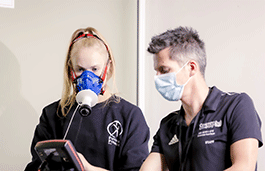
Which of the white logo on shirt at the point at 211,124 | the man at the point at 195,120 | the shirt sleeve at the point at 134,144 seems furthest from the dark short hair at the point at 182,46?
the shirt sleeve at the point at 134,144

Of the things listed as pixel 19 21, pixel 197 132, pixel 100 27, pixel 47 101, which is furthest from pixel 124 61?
pixel 197 132

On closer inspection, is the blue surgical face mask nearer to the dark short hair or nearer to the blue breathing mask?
the dark short hair

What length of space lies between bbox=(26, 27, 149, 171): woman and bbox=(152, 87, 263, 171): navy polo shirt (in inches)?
7.8

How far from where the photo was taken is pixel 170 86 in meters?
1.47

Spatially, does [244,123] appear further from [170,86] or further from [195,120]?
[170,86]

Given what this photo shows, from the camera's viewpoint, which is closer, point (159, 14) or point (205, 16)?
point (205, 16)

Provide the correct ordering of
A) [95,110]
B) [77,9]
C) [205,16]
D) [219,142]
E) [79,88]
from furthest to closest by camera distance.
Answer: [77,9]
[205,16]
[95,110]
[79,88]
[219,142]

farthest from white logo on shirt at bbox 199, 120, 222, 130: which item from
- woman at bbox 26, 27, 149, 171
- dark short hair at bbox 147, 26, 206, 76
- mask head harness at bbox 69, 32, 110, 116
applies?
mask head harness at bbox 69, 32, 110, 116

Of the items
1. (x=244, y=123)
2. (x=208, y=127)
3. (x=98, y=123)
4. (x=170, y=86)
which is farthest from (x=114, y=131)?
(x=244, y=123)

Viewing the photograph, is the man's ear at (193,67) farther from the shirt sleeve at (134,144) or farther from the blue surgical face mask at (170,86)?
the shirt sleeve at (134,144)

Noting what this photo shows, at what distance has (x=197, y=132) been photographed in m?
1.39

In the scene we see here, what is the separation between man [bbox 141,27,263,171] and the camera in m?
1.26

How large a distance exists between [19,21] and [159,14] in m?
0.99

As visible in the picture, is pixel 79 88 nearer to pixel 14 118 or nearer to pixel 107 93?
pixel 107 93
